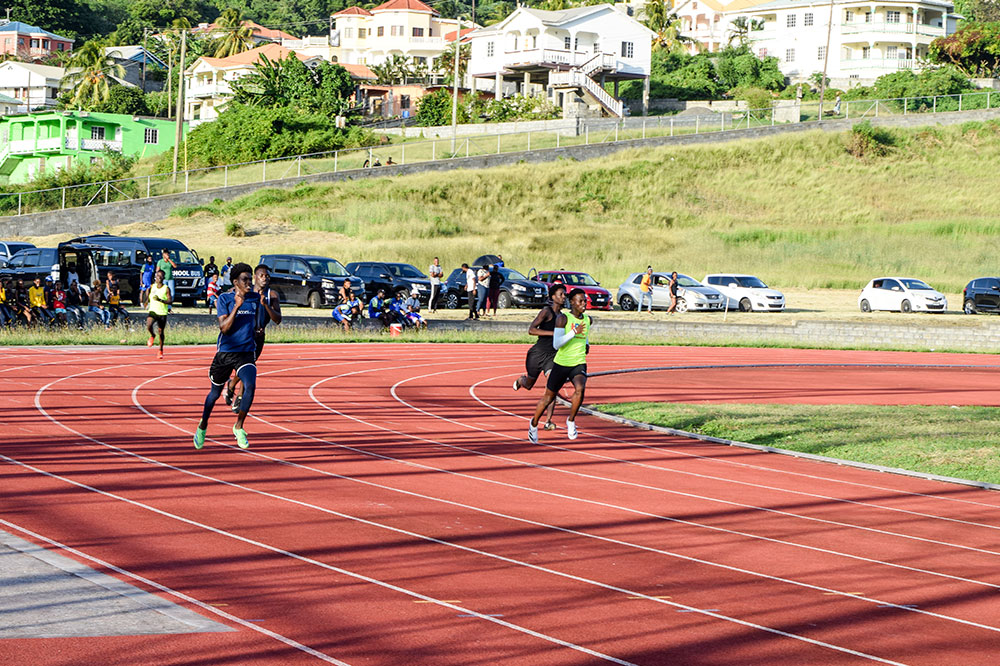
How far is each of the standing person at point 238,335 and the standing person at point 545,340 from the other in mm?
3681

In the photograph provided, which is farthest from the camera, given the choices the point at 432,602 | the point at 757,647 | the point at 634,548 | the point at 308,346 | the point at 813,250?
the point at 813,250

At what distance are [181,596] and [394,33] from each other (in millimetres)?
117373

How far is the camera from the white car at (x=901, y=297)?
→ 40.4 meters

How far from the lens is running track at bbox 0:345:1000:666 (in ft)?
21.9

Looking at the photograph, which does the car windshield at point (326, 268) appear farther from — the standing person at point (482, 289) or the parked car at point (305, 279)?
the standing person at point (482, 289)

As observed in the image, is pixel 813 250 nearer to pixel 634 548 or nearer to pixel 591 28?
pixel 591 28

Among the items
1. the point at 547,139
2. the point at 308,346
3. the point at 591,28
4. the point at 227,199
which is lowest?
the point at 308,346

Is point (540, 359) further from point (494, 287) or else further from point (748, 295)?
point (748, 295)

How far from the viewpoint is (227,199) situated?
59750mm

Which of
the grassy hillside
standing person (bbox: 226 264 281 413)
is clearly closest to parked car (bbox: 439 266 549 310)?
the grassy hillside

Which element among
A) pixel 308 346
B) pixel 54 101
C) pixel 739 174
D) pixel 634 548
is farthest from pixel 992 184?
pixel 54 101

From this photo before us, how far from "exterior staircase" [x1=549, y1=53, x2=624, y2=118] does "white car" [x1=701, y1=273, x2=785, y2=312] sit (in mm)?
36955

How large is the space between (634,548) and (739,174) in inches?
2440

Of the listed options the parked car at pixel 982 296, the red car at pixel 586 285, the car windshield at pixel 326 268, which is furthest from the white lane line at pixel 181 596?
the parked car at pixel 982 296
